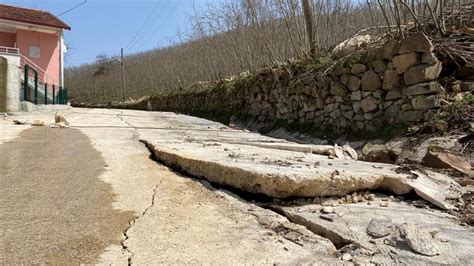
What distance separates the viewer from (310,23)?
30.1ft

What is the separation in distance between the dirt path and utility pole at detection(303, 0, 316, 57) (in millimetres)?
5786

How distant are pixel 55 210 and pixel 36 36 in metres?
22.4

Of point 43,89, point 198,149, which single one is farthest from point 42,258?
point 43,89

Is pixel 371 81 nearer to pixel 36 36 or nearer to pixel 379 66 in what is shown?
pixel 379 66

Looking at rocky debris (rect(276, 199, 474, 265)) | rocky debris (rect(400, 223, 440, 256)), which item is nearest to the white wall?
rocky debris (rect(276, 199, 474, 265))

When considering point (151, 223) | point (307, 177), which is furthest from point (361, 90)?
point (151, 223)

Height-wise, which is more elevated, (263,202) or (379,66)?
(379,66)

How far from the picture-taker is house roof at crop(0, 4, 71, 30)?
20.8 m

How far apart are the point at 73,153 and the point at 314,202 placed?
3.19m

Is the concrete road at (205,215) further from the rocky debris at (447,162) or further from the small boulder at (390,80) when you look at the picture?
the small boulder at (390,80)

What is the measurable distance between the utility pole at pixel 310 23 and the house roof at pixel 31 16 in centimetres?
1689

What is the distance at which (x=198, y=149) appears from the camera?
15.7 ft

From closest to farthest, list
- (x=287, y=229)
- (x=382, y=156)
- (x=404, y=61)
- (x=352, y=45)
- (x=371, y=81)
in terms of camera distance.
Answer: (x=287, y=229) < (x=382, y=156) < (x=404, y=61) < (x=371, y=81) < (x=352, y=45)

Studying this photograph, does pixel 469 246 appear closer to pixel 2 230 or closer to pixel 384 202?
pixel 384 202
